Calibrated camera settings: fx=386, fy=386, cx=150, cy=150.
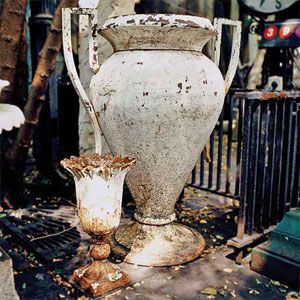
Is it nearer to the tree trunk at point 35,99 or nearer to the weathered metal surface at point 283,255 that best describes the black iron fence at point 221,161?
the weathered metal surface at point 283,255

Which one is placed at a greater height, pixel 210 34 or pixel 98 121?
pixel 210 34

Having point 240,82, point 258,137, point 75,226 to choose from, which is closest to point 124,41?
point 258,137

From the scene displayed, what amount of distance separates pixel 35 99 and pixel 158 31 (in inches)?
57.3

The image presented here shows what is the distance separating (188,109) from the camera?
214 cm

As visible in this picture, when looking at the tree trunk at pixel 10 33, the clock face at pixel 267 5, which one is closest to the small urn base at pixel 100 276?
the tree trunk at pixel 10 33

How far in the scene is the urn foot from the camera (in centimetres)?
233

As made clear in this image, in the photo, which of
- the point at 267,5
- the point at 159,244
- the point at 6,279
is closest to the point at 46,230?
the point at 159,244

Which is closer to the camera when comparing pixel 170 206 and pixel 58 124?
pixel 170 206

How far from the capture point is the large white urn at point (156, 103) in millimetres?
2109

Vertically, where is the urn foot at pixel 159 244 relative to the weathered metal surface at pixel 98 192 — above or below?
below

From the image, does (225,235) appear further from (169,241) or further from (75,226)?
(75,226)

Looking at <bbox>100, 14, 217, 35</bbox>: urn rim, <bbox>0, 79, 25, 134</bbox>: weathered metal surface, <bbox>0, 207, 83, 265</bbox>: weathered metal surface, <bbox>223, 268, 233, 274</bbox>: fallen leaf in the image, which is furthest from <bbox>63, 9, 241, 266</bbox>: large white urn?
<bbox>0, 79, 25, 134</bbox>: weathered metal surface

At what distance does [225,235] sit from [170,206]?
1.88ft

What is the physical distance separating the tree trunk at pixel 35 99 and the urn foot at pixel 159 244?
124 cm
